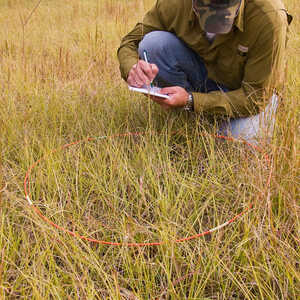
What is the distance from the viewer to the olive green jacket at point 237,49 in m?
1.47

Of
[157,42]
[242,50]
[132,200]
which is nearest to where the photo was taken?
[132,200]

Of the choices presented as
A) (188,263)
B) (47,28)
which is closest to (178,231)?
(188,263)

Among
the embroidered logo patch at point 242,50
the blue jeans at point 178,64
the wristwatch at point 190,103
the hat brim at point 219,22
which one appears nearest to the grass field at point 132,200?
the wristwatch at point 190,103

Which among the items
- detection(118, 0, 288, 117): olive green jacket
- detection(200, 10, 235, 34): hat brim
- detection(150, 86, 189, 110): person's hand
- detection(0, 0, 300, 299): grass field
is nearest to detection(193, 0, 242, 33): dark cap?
detection(200, 10, 235, 34): hat brim

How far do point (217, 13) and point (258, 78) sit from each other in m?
0.37

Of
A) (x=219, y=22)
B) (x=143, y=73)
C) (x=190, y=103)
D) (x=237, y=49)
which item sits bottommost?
(x=190, y=103)

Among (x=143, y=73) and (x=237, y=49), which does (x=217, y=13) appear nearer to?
(x=237, y=49)

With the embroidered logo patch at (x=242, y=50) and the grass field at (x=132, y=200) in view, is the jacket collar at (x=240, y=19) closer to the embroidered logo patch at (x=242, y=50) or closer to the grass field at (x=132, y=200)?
the embroidered logo patch at (x=242, y=50)

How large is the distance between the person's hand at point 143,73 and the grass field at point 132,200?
4.4 inches

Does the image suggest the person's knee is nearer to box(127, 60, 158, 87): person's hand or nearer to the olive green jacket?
the olive green jacket

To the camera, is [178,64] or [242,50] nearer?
[242,50]

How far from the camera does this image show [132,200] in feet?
4.47

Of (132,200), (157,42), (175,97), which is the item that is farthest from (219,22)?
(132,200)

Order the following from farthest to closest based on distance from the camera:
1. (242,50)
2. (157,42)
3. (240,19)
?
(157,42), (242,50), (240,19)
